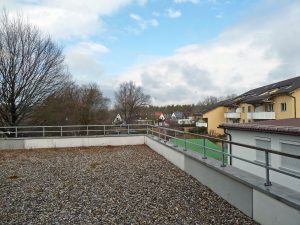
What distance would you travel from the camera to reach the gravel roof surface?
5375mm

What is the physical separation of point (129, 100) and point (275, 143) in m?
50.0

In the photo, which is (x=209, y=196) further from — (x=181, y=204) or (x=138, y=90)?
(x=138, y=90)

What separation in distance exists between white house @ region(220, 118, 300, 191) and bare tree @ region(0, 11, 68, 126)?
15.1 meters

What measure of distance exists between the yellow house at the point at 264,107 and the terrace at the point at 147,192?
12534 mm

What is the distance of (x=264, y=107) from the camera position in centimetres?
3822

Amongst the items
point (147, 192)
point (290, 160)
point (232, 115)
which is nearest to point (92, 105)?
point (232, 115)

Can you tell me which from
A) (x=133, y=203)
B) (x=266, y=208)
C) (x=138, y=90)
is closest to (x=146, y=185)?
(x=133, y=203)

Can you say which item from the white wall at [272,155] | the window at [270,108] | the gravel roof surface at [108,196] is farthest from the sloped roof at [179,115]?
the gravel roof surface at [108,196]

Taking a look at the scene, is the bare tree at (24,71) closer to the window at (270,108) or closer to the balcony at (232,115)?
the window at (270,108)

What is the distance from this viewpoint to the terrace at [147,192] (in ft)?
16.6

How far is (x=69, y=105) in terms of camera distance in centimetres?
3053

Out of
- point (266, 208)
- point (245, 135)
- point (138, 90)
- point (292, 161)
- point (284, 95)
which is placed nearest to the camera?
point (266, 208)

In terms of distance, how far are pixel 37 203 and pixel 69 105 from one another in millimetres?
25004

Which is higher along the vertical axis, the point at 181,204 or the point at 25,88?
the point at 25,88
